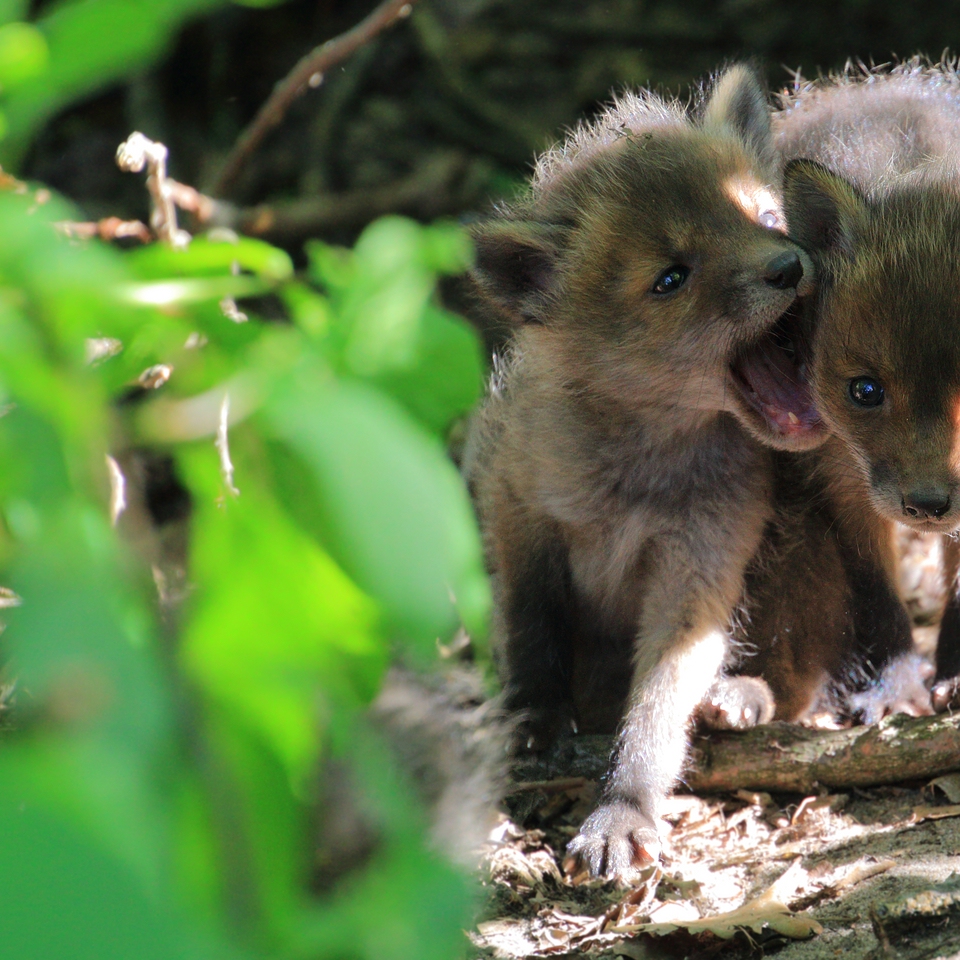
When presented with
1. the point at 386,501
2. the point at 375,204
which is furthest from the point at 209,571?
the point at 375,204

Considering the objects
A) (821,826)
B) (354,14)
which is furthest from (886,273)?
(354,14)

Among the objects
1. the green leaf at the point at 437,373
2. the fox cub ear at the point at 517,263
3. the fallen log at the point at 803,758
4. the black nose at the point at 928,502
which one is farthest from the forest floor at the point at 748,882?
the green leaf at the point at 437,373

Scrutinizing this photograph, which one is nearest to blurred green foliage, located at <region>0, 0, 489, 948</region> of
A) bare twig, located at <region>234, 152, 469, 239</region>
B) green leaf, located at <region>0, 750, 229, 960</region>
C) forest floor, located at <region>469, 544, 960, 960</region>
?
green leaf, located at <region>0, 750, 229, 960</region>

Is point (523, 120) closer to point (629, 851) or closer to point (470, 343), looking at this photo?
point (629, 851)

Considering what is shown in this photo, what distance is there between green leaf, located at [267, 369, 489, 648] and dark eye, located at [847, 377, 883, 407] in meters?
2.94

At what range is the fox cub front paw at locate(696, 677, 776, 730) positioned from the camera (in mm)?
4002

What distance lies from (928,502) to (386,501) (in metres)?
2.90

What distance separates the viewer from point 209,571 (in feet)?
3.17

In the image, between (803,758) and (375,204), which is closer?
(803,758)

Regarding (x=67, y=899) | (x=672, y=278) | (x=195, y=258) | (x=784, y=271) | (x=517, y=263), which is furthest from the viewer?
(x=517, y=263)

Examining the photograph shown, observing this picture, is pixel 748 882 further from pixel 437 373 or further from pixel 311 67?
pixel 311 67

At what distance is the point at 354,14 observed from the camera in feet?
26.4

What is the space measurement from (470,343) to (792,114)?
4.23 meters

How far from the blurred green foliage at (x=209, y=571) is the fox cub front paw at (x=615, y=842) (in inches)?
99.2
